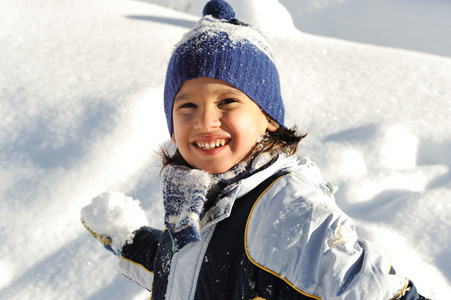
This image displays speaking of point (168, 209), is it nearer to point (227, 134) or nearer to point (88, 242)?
point (227, 134)

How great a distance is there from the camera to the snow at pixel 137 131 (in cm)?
150

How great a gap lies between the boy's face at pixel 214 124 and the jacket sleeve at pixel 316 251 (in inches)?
5.5

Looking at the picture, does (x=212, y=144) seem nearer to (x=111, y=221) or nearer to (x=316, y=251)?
(x=316, y=251)

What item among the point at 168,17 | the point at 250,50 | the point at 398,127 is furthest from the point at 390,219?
the point at 168,17

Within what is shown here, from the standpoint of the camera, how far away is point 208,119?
94 cm

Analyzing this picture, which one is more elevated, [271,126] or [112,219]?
[271,126]

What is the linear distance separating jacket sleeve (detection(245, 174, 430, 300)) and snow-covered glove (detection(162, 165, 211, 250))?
116 millimetres

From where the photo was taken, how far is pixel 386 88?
6.86 feet

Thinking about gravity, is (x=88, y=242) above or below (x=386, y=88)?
below

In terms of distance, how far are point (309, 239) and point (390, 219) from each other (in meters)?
0.84

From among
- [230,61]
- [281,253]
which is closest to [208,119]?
[230,61]

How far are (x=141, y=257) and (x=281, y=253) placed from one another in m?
0.57

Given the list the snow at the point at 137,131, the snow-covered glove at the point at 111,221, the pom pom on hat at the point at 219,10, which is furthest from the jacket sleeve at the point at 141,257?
the pom pom on hat at the point at 219,10

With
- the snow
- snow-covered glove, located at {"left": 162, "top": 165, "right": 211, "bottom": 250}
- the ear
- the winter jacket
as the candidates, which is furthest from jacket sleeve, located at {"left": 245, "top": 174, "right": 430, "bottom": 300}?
the snow
